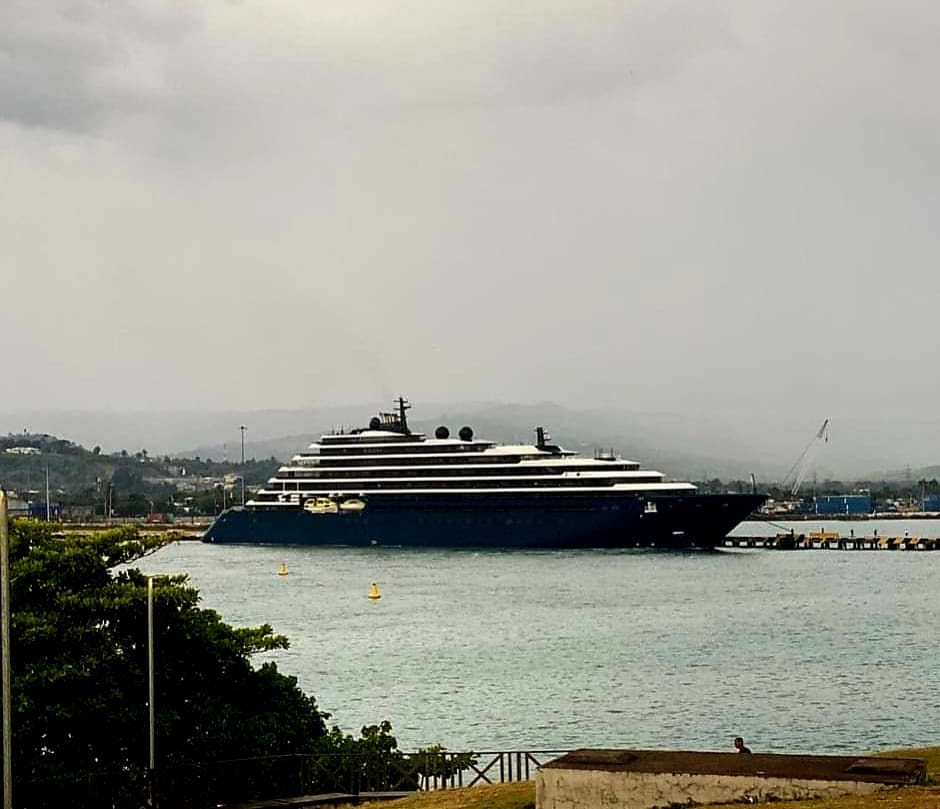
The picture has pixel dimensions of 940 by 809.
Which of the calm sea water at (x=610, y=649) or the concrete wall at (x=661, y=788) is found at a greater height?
the concrete wall at (x=661, y=788)

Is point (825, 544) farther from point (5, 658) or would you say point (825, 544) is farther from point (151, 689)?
point (5, 658)

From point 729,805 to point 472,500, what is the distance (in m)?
76.1

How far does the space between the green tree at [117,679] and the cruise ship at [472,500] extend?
6507 centimetres

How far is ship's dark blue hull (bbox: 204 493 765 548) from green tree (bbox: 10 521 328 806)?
64.8 m

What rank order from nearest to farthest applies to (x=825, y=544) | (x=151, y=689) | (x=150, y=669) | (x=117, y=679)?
(x=150, y=669)
(x=151, y=689)
(x=117, y=679)
(x=825, y=544)

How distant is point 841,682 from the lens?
35.4 meters

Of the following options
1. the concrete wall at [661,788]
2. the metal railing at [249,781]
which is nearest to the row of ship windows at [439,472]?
the metal railing at [249,781]

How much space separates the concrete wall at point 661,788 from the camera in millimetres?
13375

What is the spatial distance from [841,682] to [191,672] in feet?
66.5

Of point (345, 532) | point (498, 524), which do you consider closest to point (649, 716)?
point (498, 524)

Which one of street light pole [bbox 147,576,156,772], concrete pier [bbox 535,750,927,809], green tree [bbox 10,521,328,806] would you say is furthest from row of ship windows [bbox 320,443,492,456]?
concrete pier [bbox 535,750,927,809]

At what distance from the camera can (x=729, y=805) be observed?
527 inches

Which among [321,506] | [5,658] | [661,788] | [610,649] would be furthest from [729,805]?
[321,506]

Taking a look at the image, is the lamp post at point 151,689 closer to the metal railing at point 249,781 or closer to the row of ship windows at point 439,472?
the metal railing at point 249,781
